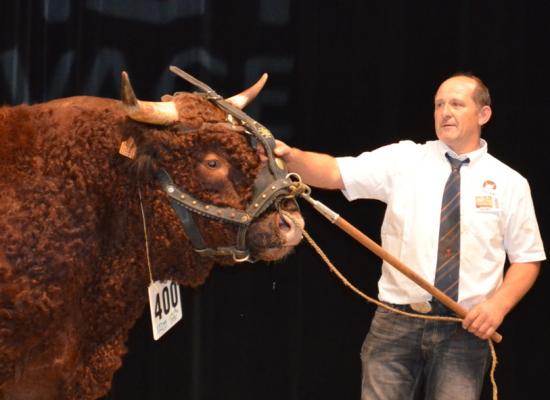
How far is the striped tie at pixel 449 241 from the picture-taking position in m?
2.90

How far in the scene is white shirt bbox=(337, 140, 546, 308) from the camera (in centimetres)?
294

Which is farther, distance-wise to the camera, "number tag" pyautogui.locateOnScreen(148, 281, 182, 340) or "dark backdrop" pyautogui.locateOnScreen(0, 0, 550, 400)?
"dark backdrop" pyautogui.locateOnScreen(0, 0, 550, 400)

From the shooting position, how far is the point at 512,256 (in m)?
3.03

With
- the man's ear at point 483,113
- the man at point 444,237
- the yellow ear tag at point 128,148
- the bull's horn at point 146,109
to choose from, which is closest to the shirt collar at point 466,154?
the man at point 444,237

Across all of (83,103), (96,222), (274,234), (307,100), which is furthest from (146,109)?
(307,100)

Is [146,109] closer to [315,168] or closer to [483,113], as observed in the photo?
[315,168]

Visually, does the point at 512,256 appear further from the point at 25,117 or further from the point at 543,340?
the point at 25,117

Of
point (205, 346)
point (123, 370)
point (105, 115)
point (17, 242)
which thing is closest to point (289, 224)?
point (105, 115)

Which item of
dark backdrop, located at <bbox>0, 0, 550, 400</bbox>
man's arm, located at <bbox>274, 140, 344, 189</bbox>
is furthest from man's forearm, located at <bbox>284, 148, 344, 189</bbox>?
dark backdrop, located at <bbox>0, 0, 550, 400</bbox>

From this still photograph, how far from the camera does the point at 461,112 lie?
9.95 feet

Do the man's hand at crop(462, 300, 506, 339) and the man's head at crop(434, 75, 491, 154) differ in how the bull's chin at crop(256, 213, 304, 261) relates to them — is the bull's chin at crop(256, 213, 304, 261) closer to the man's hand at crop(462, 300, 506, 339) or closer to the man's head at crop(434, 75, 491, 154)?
the man's hand at crop(462, 300, 506, 339)

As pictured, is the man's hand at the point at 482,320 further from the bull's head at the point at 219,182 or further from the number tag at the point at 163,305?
the number tag at the point at 163,305

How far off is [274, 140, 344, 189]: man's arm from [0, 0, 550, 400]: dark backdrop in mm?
850

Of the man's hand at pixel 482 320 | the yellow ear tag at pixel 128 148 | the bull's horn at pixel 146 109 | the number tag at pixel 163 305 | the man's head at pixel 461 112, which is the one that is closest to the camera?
the bull's horn at pixel 146 109
